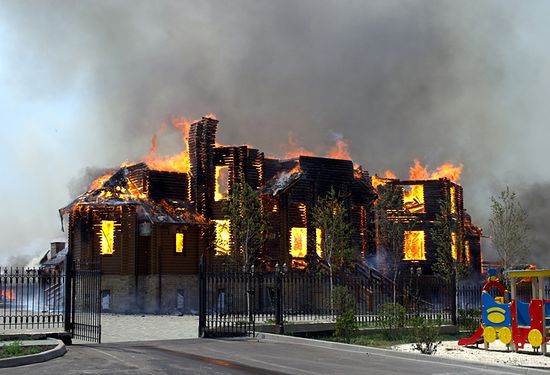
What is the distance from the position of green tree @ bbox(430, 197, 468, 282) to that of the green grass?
107 ft

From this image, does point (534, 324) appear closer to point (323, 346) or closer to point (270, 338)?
point (323, 346)

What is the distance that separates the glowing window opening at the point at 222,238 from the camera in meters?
48.2

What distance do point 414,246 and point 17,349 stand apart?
150 feet

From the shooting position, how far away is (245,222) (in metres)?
44.4

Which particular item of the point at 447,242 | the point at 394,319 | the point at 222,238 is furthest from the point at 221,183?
the point at 394,319

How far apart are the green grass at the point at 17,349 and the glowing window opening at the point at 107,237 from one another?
1066 inches

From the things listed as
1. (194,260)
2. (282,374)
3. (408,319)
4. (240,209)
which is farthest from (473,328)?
(194,260)

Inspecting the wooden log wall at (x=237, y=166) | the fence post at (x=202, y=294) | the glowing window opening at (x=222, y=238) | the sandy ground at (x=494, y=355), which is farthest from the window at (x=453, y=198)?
the fence post at (x=202, y=294)

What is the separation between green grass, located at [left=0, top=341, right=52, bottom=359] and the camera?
57.2 ft

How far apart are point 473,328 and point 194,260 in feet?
75.4

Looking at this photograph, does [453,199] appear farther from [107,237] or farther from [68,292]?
[68,292]

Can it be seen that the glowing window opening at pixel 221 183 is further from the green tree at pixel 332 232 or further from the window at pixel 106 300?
the window at pixel 106 300

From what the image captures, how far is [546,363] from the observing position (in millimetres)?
17984

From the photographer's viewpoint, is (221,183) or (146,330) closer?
(146,330)
